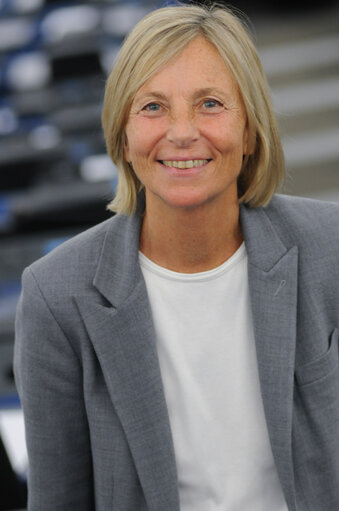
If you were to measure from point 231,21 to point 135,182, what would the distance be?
13.6 inches

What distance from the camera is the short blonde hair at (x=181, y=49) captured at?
121 centimetres

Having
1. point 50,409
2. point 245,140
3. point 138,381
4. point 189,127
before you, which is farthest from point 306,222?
point 50,409

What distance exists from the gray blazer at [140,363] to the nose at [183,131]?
22 centimetres

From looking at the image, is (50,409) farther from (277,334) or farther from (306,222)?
(306,222)

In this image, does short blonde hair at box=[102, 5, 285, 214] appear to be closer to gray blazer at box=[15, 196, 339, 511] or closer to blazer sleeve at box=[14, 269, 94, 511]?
gray blazer at box=[15, 196, 339, 511]

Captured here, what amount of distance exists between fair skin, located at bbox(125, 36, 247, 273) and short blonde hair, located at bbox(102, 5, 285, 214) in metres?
0.01

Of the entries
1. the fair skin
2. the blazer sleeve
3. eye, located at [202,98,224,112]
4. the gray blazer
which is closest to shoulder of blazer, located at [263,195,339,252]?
the gray blazer

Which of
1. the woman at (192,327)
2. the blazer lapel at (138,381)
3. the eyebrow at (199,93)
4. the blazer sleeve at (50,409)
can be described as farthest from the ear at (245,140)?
the blazer sleeve at (50,409)

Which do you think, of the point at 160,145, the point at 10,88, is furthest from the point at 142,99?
the point at 10,88

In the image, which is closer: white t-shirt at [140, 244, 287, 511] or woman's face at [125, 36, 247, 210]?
woman's face at [125, 36, 247, 210]

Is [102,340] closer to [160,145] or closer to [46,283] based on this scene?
[46,283]

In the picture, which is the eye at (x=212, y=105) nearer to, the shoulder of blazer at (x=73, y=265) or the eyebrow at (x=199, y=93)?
the eyebrow at (x=199, y=93)

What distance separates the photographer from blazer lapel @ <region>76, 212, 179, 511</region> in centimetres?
127

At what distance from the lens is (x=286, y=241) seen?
133 cm
